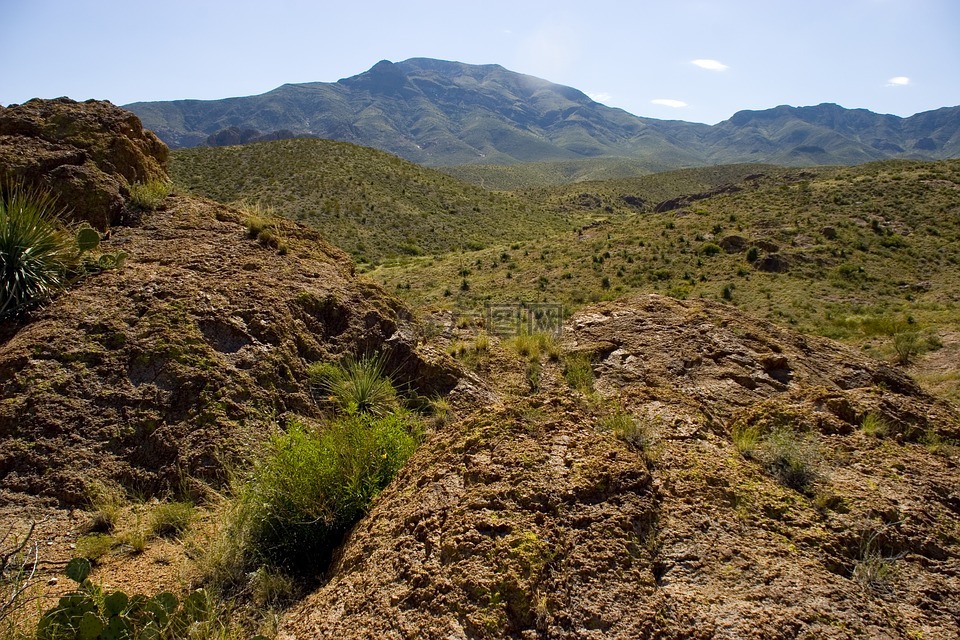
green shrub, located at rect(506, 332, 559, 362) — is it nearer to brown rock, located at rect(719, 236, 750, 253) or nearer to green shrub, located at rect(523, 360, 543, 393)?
green shrub, located at rect(523, 360, 543, 393)

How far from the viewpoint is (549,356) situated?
6809 mm

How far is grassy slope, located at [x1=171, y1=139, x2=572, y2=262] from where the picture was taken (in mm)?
37594

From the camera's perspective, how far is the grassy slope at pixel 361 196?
123 ft

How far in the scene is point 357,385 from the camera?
188 inches

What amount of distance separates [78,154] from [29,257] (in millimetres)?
2263

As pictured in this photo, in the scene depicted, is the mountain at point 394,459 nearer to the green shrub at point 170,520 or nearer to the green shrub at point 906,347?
the green shrub at point 170,520

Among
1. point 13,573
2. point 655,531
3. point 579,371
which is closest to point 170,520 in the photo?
point 13,573

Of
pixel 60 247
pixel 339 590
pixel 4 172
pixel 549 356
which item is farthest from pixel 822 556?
pixel 4 172

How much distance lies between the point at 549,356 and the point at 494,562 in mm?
4505

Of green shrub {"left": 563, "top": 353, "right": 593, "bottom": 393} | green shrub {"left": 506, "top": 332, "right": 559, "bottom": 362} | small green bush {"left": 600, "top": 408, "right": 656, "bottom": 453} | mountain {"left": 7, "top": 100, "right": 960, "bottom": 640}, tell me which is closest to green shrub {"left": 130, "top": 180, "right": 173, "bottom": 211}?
mountain {"left": 7, "top": 100, "right": 960, "bottom": 640}

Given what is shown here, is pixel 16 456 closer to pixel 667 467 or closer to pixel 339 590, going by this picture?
pixel 339 590

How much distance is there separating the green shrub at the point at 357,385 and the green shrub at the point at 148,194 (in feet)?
10.9

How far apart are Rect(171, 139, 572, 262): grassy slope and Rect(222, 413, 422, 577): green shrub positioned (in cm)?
2952

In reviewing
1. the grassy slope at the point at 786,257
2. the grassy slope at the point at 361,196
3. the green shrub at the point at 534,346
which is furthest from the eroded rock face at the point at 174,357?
the grassy slope at the point at 361,196
